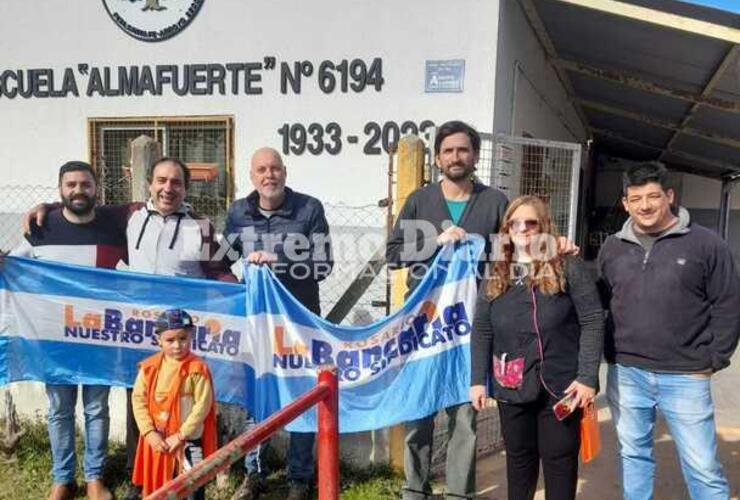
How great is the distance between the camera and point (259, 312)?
3357 mm

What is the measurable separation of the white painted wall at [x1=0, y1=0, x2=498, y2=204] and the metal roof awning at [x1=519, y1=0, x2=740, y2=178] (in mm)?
1048

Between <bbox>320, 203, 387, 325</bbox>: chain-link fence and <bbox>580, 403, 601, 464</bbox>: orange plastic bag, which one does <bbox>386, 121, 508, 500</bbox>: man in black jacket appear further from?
<bbox>320, 203, 387, 325</bbox>: chain-link fence

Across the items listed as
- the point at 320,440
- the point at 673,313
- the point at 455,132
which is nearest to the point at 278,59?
the point at 455,132

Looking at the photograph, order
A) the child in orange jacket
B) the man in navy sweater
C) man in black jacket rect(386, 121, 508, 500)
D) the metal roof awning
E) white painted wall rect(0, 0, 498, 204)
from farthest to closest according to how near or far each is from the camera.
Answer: white painted wall rect(0, 0, 498, 204) < the metal roof awning < the man in navy sweater < man in black jacket rect(386, 121, 508, 500) < the child in orange jacket

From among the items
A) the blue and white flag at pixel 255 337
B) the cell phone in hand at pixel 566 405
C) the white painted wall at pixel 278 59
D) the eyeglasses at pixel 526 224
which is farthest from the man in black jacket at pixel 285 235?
the white painted wall at pixel 278 59

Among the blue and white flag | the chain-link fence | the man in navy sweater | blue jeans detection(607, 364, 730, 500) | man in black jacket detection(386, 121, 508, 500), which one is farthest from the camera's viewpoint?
the chain-link fence

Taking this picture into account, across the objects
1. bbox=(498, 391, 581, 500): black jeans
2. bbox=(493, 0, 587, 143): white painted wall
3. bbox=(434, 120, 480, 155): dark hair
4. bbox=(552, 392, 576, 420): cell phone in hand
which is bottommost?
bbox=(498, 391, 581, 500): black jeans

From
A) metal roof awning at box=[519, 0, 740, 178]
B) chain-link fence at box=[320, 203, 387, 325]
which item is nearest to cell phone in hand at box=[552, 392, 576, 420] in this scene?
metal roof awning at box=[519, 0, 740, 178]

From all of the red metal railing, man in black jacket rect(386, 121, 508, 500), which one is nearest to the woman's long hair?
man in black jacket rect(386, 121, 508, 500)

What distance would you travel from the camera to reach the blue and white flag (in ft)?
10.7

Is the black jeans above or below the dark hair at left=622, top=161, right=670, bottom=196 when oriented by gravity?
below

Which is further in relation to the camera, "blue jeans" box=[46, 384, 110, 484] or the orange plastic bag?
"blue jeans" box=[46, 384, 110, 484]

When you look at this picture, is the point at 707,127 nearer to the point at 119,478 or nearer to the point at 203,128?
the point at 203,128

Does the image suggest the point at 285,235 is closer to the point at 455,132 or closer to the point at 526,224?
the point at 455,132
